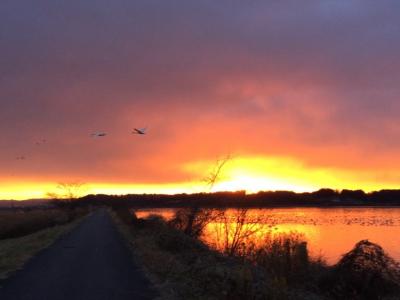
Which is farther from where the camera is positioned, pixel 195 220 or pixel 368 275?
pixel 195 220

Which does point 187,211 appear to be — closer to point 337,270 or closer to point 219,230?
point 219,230

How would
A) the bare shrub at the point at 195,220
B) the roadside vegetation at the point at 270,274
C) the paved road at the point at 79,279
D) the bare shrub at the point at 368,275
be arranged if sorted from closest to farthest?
1. the roadside vegetation at the point at 270,274
2. the paved road at the point at 79,279
3. the bare shrub at the point at 368,275
4. the bare shrub at the point at 195,220

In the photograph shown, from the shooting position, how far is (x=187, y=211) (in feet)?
108

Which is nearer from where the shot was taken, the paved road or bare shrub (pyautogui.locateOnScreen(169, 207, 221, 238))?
the paved road

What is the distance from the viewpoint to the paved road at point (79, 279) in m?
13.2

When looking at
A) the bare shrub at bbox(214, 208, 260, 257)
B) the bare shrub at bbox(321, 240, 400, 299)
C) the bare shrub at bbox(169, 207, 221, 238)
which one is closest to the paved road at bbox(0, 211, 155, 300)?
the bare shrub at bbox(214, 208, 260, 257)

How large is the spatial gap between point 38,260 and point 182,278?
370 inches

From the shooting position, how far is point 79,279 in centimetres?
1605

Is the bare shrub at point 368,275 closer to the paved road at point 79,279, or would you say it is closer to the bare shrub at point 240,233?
the paved road at point 79,279

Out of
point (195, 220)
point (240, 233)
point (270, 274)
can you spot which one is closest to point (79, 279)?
point (270, 274)

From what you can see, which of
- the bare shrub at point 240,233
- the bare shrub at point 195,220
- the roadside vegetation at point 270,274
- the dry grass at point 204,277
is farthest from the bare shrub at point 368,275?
the bare shrub at point 195,220

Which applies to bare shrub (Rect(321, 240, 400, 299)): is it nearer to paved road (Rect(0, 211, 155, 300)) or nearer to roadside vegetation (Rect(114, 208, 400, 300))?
roadside vegetation (Rect(114, 208, 400, 300))

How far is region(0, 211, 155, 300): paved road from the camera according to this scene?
13235 mm

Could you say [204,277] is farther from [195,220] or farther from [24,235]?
[24,235]
